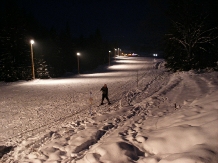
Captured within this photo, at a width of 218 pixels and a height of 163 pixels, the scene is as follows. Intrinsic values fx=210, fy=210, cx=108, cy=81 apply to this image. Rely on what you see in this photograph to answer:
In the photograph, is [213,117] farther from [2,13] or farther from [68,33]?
[68,33]

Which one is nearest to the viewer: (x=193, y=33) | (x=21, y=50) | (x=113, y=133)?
(x=113, y=133)

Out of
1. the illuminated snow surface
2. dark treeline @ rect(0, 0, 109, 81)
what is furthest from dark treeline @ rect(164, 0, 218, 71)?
dark treeline @ rect(0, 0, 109, 81)

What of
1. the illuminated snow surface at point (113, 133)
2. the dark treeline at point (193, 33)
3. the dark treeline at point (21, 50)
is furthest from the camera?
the dark treeline at point (21, 50)

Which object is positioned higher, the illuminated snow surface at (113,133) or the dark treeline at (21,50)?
the dark treeline at (21,50)

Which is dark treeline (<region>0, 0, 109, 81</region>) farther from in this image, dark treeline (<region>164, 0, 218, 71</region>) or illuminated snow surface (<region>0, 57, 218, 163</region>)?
dark treeline (<region>164, 0, 218, 71</region>)

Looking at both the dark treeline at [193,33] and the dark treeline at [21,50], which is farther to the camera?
Answer: the dark treeline at [21,50]

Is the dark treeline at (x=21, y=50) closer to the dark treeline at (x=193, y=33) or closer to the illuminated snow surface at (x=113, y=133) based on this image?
the illuminated snow surface at (x=113, y=133)

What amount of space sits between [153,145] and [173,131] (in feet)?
2.44

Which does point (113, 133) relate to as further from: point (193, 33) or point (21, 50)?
point (21, 50)

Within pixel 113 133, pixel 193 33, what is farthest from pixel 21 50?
pixel 113 133

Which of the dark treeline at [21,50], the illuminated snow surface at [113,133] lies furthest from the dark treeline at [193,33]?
the dark treeline at [21,50]

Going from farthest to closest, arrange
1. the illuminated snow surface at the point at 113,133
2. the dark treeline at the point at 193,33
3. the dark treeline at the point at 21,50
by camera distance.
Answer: the dark treeline at the point at 21,50 → the dark treeline at the point at 193,33 → the illuminated snow surface at the point at 113,133

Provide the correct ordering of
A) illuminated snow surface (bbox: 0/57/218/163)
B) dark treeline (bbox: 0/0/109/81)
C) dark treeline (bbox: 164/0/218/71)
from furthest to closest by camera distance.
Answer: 1. dark treeline (bbox: 0/0/109/81)
2. dark treeline (bbox: 164/0/218/71)
3. illuminated snow surface (bbox: 0/57/218/163)

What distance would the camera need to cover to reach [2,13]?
103 feet
